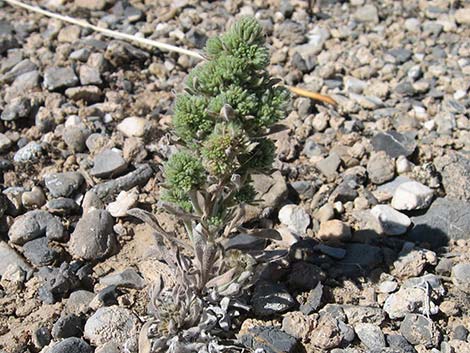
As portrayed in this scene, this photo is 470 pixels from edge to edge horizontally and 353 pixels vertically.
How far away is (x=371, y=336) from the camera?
3613 mm

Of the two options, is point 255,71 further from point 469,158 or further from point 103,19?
point 103,19

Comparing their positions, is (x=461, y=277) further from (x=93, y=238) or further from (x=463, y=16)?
(x=463, y=16)

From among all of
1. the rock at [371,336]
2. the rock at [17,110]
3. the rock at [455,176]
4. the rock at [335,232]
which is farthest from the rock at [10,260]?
the rock at [455,176]

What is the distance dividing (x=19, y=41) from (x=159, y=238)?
3.10 meters

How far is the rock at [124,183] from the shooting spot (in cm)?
442

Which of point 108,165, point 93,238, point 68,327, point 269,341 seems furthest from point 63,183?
point 269,341

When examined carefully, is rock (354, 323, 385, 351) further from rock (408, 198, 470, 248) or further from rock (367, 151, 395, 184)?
rock (367, 151, 395, 184)

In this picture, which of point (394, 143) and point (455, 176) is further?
point (394, 143)

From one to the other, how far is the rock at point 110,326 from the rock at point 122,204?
799mm

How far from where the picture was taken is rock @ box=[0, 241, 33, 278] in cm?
391

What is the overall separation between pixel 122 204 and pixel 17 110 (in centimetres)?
123

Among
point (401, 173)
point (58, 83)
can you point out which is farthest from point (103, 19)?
point (401, 173)

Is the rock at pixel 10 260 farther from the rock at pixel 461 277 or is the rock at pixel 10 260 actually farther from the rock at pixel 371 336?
the rock at pixel 461 277

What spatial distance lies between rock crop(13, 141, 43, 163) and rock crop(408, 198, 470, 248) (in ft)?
8.42
